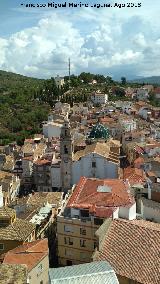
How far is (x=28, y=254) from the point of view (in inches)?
1048

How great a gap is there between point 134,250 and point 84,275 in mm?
6351

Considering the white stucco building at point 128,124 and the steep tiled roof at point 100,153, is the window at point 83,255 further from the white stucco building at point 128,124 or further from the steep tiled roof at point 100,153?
the white stucco building at point 128,124

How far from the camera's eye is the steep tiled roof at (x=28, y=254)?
2573 cm

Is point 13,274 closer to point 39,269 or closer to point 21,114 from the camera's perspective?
point 39,269

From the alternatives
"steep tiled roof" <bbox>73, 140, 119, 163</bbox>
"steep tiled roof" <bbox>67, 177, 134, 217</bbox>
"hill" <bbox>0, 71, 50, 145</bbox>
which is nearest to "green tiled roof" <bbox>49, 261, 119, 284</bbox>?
"steep tiled roof" <bbox>67, 177, 134, 217</bbox>

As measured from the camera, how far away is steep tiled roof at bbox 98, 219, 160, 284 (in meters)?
24.9

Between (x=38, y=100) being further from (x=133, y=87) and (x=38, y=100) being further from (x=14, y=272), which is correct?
Answer: (x=14, y=272)

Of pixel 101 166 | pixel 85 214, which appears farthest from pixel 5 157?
pixel 85 214

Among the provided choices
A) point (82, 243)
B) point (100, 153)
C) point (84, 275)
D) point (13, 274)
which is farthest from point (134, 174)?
point (13, 274)

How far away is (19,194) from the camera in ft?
205

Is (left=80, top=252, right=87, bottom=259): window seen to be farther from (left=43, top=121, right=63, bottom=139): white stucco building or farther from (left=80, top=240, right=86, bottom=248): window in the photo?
(left=43, top=121, right=63, bottom=139): white stucco building

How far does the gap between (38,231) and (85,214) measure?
5.30 meters

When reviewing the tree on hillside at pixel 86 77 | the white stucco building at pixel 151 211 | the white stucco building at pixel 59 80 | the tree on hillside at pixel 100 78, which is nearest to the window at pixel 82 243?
the white stucco building at pixel 151 211

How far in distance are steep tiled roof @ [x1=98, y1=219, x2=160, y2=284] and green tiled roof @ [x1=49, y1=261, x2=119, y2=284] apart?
3.67 meters
